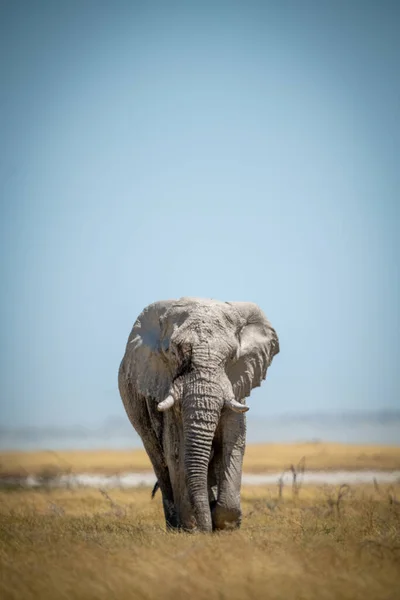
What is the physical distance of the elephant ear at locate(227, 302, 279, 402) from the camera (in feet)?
54.2

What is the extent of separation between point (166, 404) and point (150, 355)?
170 cm

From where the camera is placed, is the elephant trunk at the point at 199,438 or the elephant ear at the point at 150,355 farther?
the elephant ear at the point at 150,355

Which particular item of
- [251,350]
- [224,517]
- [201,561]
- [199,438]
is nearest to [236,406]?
[199,438]

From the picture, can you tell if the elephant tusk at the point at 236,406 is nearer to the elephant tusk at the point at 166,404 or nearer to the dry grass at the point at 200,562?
the elephant tusk at the point at 166,404

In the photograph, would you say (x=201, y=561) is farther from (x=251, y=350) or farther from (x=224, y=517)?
(x=251, y=350)

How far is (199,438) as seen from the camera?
49.4ft

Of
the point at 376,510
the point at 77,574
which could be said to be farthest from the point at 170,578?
the point at 376,510

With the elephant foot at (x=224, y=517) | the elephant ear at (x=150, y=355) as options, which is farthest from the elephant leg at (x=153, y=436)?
the elephant foot at (x=224, y=517)

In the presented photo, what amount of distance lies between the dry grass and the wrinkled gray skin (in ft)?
2.49

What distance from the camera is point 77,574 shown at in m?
10.9

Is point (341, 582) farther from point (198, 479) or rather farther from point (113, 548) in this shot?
point (198, 479)

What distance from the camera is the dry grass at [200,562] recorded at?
1053cm

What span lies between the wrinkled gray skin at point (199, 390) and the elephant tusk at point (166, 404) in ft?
0.05

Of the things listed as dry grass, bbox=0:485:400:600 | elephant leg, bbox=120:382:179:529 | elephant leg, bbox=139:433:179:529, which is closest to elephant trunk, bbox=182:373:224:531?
dry grass, bbox=0:485:400:600
